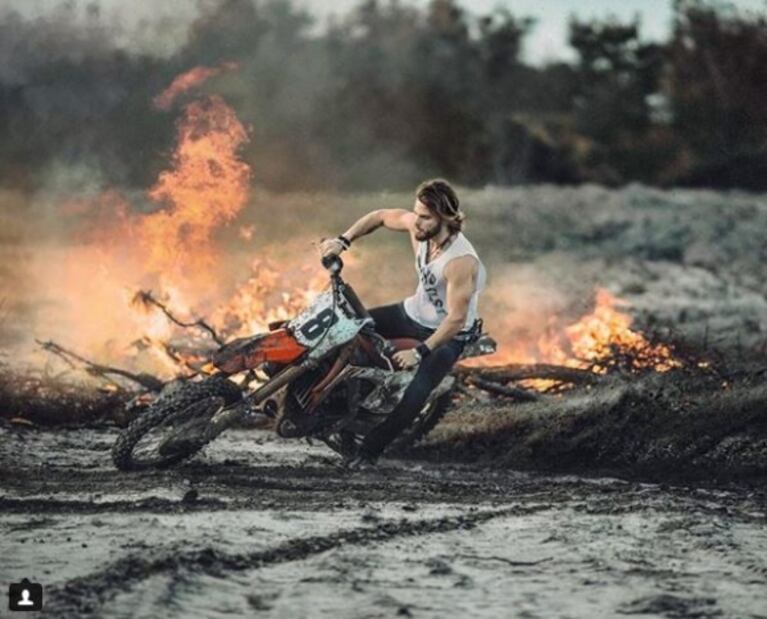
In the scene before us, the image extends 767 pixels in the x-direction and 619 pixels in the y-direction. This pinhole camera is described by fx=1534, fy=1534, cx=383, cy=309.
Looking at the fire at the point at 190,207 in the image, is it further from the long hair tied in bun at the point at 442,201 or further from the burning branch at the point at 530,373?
the long hair tied in bun at the point at 442,201

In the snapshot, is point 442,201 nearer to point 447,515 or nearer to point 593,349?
point 447,515

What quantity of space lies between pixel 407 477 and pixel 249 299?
12.9 ft

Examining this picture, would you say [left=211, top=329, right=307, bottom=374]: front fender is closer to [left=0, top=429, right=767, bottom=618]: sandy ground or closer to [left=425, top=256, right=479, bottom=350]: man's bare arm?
[left=0, top=429, right=767, bottom=618]: sandy ground

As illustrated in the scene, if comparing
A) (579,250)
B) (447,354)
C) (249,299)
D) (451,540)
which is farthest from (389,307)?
(579,250)

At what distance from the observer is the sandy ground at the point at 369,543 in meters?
6.29

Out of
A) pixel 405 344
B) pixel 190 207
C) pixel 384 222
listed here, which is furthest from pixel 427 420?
pixel 190 207

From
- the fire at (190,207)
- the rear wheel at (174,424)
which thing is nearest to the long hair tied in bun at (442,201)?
the rear wheel at (174,424)

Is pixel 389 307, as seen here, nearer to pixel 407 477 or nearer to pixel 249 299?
pixel 407 477

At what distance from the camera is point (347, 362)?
30.4ft

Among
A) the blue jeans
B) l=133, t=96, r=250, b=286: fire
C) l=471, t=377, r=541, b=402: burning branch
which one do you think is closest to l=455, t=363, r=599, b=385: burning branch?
l=471, t=377, r=541, b=402: burning branch

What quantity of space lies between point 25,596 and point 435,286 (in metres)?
3.95

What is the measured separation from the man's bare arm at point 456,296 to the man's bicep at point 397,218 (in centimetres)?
48

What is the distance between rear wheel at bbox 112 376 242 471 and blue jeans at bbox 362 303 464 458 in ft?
3.20

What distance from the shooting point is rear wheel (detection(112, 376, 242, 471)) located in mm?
8828
